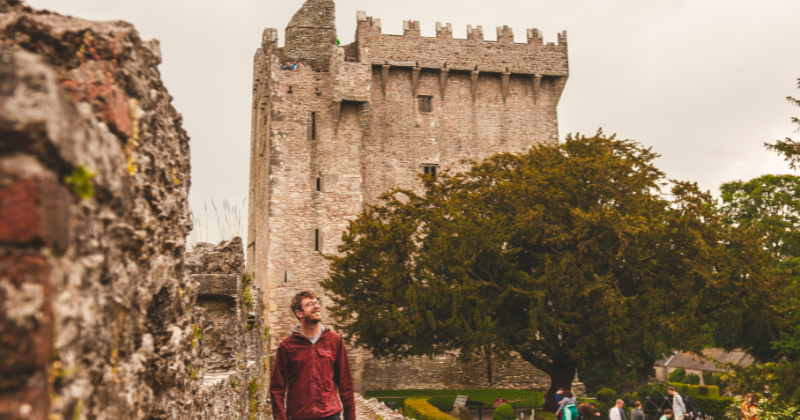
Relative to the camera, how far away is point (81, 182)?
1.48 meters

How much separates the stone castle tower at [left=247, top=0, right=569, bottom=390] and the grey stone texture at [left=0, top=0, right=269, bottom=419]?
21929mm

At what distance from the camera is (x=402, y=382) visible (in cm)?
2473

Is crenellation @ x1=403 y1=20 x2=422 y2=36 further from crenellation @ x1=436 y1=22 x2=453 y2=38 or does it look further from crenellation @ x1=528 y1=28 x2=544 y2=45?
crenellation @ x1=528 y1=28 x2=544 y2=45

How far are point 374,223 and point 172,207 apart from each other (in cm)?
1665

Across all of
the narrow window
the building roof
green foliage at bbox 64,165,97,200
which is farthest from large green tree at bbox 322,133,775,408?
the building roof

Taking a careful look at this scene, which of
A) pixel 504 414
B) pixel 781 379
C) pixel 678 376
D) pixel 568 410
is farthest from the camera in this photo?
Result: pixel 678 376

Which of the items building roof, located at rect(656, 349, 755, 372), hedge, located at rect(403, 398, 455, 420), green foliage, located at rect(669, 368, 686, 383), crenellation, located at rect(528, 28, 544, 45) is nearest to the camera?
hedge, located at rect(403, 398, 455, 420)

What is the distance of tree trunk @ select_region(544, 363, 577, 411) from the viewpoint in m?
18.6

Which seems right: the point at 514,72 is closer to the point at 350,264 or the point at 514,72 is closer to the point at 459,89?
the point at 459,89

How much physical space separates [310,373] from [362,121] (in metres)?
22.1

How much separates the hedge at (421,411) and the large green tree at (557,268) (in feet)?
5.52

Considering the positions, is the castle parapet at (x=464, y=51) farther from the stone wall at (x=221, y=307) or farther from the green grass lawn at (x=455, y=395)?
the stone wall at (x=221, y=307)

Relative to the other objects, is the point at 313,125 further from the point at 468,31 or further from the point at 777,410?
the point at 777,410

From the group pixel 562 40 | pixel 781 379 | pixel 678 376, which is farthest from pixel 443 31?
pixel 678 376
